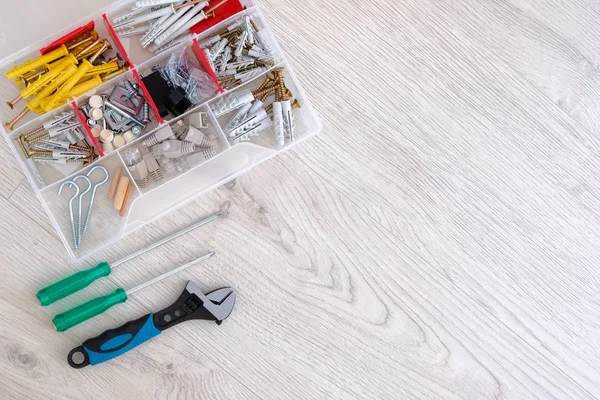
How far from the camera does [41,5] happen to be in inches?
40.1

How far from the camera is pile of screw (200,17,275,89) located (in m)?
1.03

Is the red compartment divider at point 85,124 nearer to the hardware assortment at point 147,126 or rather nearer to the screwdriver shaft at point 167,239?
the hardware assortment at point 147,126

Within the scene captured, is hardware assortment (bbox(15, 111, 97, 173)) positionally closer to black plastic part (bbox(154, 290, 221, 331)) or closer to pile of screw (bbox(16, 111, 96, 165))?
pile of screw (bbox(16, 111, 96, 165))

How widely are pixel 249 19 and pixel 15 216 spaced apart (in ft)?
1.81

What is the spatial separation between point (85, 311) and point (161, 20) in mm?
535

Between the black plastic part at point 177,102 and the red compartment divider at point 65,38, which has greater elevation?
the red compartment divider at point 65,38

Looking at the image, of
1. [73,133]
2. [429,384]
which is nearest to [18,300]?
[73,133]

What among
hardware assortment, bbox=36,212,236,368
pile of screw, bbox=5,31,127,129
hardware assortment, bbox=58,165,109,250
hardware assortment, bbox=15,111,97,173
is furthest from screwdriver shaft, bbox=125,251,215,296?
pile of screw, bbox=5,31,127,129

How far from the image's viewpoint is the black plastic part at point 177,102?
1004 mm

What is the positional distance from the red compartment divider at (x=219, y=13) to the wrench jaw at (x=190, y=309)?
1.51 ft

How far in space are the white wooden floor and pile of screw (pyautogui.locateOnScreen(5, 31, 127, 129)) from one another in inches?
6.8

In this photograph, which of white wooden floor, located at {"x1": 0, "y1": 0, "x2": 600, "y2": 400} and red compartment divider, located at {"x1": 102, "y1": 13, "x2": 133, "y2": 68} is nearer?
red compartment divider, located at {"x1": 102, "y1": 13, "x2": 133, "y2": 68}

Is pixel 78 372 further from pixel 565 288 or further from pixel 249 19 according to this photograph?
pixel 565 288

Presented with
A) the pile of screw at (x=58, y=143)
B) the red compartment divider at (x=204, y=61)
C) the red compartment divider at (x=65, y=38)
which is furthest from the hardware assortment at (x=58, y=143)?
the red compartment divider at (x=204, y=61)
